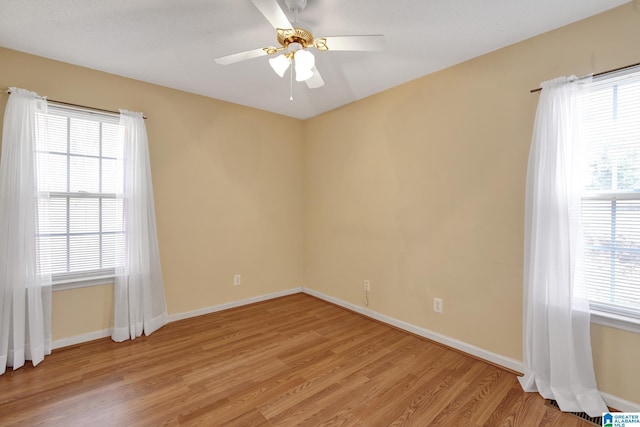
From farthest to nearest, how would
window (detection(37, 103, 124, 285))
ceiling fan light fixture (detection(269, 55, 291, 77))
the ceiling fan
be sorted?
window (detection(37, 103, 124, 285)) < ceiling fan light fixture (detection(269, 55, 291, 77)) < the ceiling fan

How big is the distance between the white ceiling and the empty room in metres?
0.02

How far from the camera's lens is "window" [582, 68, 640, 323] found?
1771 mm

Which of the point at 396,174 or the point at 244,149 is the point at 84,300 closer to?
the point at 244,149

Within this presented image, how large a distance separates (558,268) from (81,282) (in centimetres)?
390

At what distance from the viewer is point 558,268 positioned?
75.6 inches

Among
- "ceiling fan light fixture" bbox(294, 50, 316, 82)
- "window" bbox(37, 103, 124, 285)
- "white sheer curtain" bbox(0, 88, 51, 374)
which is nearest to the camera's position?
"ceiling fan light fixture" bbox(294, 50, 316, 82)

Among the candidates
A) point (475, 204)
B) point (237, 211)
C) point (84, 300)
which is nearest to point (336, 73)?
point (475, 204)

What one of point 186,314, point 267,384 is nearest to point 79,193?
point 186,314

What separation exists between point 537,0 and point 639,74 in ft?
2.54

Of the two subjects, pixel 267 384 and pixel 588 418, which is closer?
pixel 588 418

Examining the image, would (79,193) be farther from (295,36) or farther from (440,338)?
(440,338)

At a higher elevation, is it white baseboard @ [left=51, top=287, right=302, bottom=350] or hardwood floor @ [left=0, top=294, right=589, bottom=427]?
white baseboard @ [left=51, top=287, right=302, bottom=350]

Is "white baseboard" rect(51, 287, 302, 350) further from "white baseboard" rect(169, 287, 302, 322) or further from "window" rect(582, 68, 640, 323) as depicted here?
"window" rect(582, 68, 640, 323)

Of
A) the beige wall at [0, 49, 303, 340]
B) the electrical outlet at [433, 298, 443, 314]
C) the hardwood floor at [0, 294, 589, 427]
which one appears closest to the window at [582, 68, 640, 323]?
the hardwood floor at [0, 294, 589, 427]
